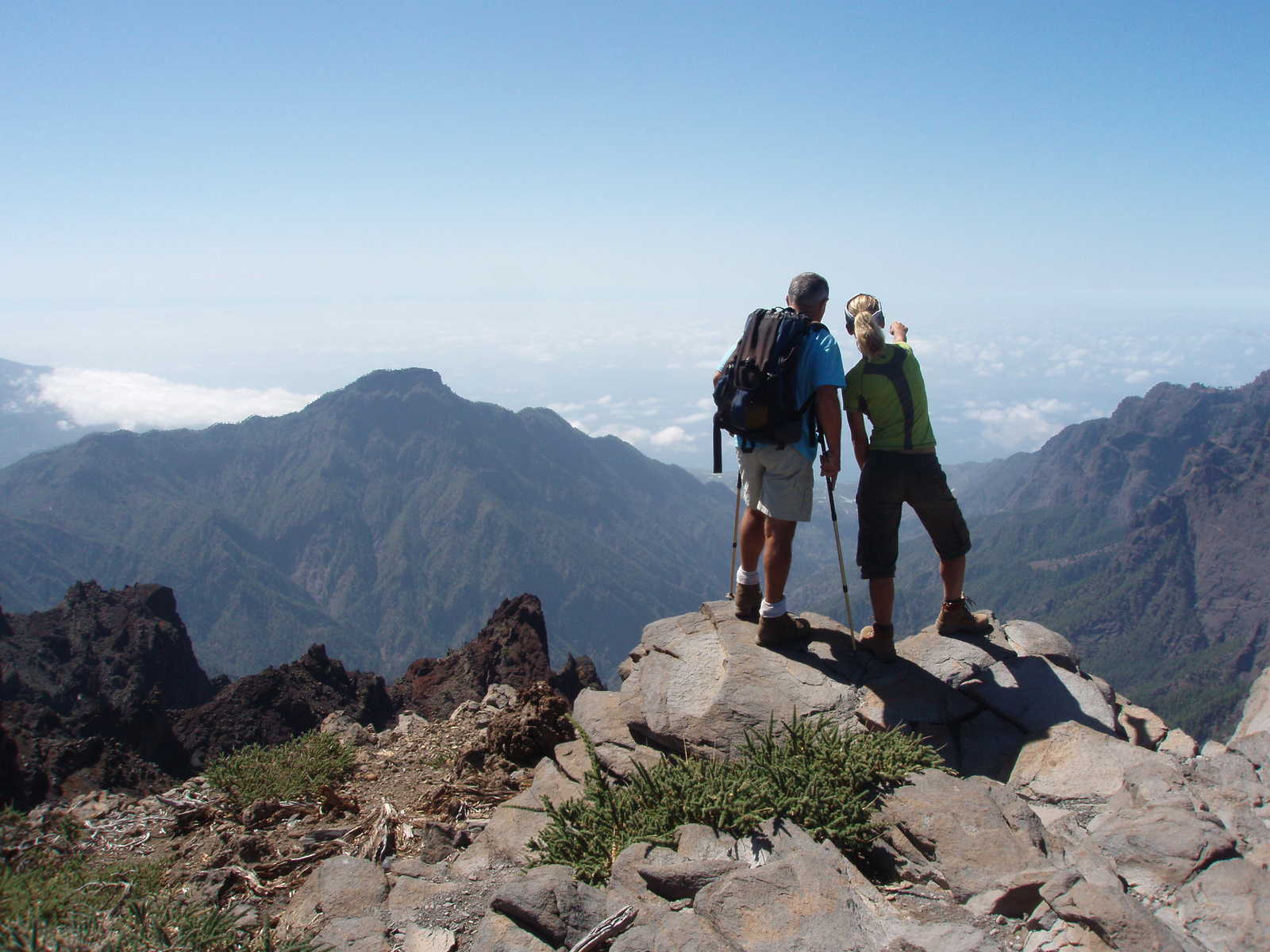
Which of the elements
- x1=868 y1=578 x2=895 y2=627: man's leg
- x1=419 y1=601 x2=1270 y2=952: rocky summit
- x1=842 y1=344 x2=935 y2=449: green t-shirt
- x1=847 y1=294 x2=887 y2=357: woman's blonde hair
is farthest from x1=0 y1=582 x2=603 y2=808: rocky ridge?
x1=847 y1=294 x2=887 y2=357: woman's blonde hair

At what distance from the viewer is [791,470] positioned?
7.75 meters

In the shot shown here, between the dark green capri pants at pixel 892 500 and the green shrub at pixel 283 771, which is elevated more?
the dark green capri pants at pixel 892 500

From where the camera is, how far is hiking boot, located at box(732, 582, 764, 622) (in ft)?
29.3

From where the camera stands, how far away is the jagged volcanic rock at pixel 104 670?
21250 mm

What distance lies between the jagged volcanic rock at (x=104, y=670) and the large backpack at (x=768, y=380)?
18.0m

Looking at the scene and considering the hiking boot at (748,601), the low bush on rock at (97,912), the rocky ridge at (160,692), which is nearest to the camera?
the low bush on rock at (97,912)

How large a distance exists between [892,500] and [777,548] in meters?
1.26

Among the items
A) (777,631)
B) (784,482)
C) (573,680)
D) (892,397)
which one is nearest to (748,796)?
(777,631)

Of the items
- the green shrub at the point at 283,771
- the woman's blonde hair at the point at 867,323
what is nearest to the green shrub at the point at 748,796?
the green shrub at the point at 283,771

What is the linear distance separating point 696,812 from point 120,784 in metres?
14.2

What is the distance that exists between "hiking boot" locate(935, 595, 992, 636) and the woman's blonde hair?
10.1 feet

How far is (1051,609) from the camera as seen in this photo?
200m

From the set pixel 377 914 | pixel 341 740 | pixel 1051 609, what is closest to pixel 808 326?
pixel 377 914

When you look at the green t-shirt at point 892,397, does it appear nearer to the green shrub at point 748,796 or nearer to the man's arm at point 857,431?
the man's arm at point 857,431
